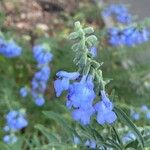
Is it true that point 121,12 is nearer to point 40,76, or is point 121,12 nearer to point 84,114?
point 40,76

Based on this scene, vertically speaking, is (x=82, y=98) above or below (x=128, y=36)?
below

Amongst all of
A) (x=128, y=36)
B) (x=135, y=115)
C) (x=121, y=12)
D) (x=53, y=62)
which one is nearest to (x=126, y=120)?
(x=135, y=115)

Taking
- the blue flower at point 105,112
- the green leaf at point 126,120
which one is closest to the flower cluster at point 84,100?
the blue flower at point 105,112

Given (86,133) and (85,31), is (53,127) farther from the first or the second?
(85,31)

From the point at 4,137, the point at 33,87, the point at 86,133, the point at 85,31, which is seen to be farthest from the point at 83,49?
the point at 33,87

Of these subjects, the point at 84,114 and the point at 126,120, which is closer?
the point at 84,114

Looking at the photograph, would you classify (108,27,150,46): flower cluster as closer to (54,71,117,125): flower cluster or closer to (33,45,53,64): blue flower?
(33,45,53,64): blue flower

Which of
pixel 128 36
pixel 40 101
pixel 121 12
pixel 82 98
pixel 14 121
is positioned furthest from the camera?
pixel 121 12
